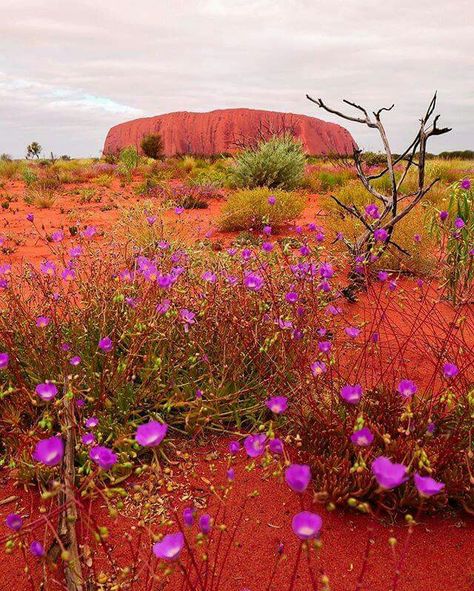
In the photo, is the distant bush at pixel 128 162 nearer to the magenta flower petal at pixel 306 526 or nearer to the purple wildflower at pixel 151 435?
the purple wildflower at pixel 151 435

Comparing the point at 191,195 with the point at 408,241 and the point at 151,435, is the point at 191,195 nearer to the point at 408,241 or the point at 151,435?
the point at 408,241

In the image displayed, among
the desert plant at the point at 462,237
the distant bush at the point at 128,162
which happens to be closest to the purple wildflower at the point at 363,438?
the desert plant at the point at 462,237

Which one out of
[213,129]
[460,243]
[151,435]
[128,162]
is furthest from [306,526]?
[213,129]

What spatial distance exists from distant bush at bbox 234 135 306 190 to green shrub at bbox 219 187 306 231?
266 cm

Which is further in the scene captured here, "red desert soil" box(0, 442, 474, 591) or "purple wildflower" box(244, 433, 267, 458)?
"red desert soil" box(0, 442, 474, 591)

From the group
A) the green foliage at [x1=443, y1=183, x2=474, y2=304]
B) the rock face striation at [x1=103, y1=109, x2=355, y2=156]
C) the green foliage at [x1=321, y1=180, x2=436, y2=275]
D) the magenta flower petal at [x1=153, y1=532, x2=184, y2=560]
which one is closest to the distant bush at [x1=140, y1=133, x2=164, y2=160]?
the green foliage at [x1=321, y1=180, x2=436, y2=275]

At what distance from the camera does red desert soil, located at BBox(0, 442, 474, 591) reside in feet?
6.24

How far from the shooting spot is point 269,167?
11.8 m

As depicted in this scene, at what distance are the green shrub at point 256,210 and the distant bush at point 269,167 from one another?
2660mm

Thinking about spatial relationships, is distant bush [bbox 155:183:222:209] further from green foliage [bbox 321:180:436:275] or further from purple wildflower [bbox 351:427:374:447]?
purple wildflower [bbox 351:427:374:447]

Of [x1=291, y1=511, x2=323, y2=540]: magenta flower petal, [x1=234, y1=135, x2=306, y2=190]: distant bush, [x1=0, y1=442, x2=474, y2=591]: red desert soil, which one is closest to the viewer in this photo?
[x1=291, y1=511, x2=323, y2=540]: magenta flower petal

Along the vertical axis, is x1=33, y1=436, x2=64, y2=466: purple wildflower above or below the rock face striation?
below

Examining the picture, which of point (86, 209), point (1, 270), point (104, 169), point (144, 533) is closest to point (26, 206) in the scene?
point (86, 209)

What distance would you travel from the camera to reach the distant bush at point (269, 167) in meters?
11.8
